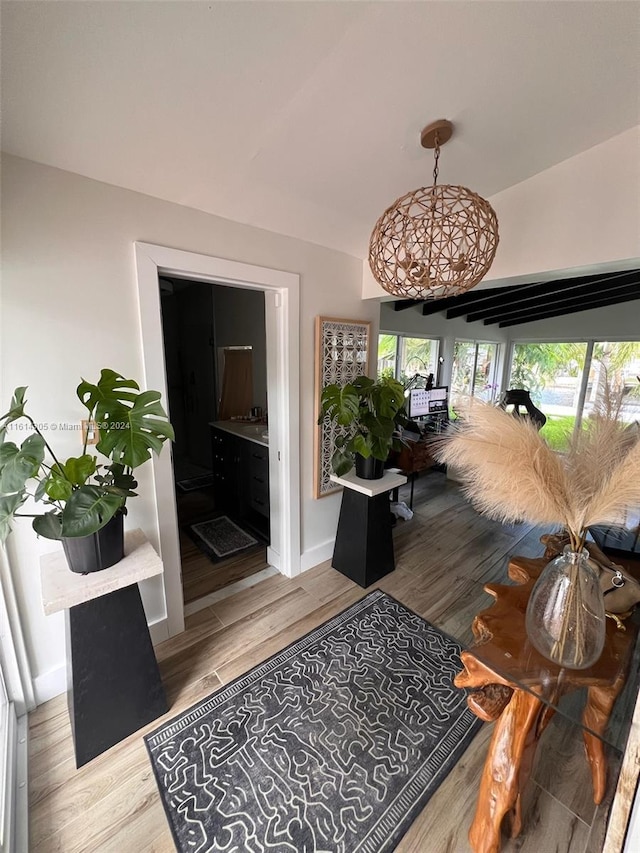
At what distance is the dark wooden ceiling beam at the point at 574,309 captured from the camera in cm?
491

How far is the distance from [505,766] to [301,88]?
7.92 feet

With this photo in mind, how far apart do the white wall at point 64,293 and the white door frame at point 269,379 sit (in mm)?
57

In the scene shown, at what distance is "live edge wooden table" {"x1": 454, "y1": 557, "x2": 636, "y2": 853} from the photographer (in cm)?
91

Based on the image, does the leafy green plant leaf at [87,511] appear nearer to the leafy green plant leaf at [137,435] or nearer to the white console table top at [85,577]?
the leafy green plant leaf at [137,435]

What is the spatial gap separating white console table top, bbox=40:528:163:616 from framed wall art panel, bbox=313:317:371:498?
Answer: 131 centimetres

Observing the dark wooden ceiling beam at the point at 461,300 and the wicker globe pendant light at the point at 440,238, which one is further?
the dark wooden ceiling beam at the point at 461,300

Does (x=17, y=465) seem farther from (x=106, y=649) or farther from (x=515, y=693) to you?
(x=515, y=693)

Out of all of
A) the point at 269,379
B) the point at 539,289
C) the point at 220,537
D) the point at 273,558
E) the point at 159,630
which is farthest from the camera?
the point at 539,289

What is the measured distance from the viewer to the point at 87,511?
1.15m

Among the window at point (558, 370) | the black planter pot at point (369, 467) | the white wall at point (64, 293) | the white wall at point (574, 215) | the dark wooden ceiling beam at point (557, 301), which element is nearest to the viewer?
the white wall at point (64, 293)

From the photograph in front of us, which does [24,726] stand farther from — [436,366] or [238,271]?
[436,366]

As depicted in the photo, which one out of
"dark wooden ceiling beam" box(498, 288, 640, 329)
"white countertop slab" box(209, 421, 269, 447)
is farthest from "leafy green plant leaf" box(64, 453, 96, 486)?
"dark wooden ceiling beam" box(498, 288, 640, 329)

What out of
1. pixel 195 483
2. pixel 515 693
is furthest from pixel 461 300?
pixel 515 693

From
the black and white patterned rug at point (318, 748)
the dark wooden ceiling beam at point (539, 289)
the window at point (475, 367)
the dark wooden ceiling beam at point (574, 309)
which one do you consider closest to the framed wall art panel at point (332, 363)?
the black and white patterned rug at point (318, 748)
